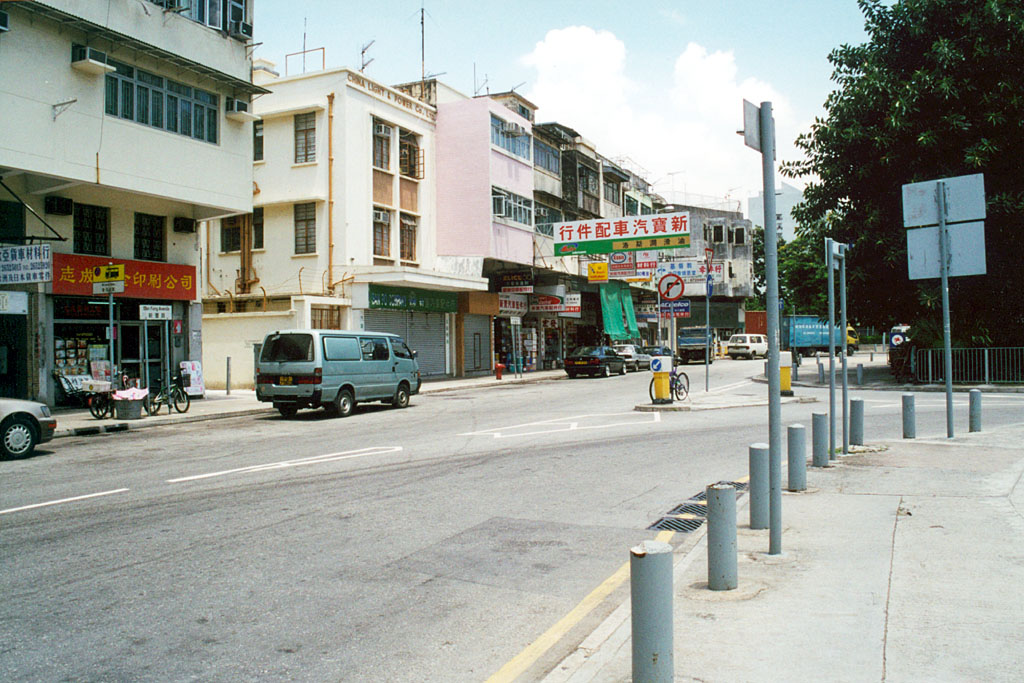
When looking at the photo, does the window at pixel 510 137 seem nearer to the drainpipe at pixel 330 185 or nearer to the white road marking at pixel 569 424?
the drainpipe at pixel 330 185

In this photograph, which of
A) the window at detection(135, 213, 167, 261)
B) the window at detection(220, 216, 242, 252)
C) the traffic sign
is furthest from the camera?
the window at detection(220, 216, 242, 252)

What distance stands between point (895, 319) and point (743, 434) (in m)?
19.0

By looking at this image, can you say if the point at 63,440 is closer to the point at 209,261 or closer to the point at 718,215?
the point at 209,261

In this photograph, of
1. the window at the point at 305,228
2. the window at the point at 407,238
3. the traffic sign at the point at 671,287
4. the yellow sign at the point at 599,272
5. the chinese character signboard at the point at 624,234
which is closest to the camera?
the traffic sign at the point at 671,287

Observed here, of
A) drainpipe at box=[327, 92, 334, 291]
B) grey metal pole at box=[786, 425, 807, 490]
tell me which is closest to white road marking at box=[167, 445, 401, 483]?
grey metal pole at box=[786, 425, 807, 490]

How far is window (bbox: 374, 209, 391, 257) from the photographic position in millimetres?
29219

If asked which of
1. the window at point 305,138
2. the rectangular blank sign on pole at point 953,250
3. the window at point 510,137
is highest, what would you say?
the window at point 510,137

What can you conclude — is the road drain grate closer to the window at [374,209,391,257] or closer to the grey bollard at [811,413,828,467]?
the grey bollard at [811,413,828,467]

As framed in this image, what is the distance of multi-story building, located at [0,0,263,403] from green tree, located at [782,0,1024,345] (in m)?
19.4

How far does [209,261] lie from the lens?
99.0ft

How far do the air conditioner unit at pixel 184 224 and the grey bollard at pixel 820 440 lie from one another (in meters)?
18.7

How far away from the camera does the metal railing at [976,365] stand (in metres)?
23.4

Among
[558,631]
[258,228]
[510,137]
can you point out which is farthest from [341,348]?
[510,137]

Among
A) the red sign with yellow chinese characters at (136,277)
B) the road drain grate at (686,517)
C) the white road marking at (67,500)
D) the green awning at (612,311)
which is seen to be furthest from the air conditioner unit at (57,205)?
the green awning at (612,311)
